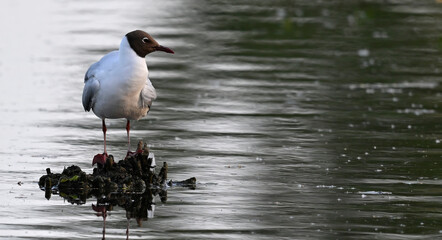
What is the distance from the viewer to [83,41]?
688 inches

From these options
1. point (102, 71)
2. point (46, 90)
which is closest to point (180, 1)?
point (46, 90)

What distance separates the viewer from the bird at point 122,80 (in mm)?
8953

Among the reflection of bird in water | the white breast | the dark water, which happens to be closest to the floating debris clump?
the dark water

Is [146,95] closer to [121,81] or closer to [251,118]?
[121,81]

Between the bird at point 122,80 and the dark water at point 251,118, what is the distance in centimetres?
74

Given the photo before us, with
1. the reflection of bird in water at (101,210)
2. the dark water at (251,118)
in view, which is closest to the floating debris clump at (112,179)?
the dark water at (251,118)

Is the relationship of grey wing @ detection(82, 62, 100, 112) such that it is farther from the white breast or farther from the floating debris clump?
the floating debris clump

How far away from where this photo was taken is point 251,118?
12055 mm

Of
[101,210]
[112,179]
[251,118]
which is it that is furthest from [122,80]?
[251,118]

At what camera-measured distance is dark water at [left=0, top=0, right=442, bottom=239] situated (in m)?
7.80

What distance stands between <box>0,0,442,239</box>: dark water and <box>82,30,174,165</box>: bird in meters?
0.74

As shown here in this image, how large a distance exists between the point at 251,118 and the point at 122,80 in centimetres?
334

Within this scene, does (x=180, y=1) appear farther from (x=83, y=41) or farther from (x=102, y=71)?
(x=102, y=71)

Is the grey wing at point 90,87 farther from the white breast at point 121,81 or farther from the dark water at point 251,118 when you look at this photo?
the dark water at point 251,118
